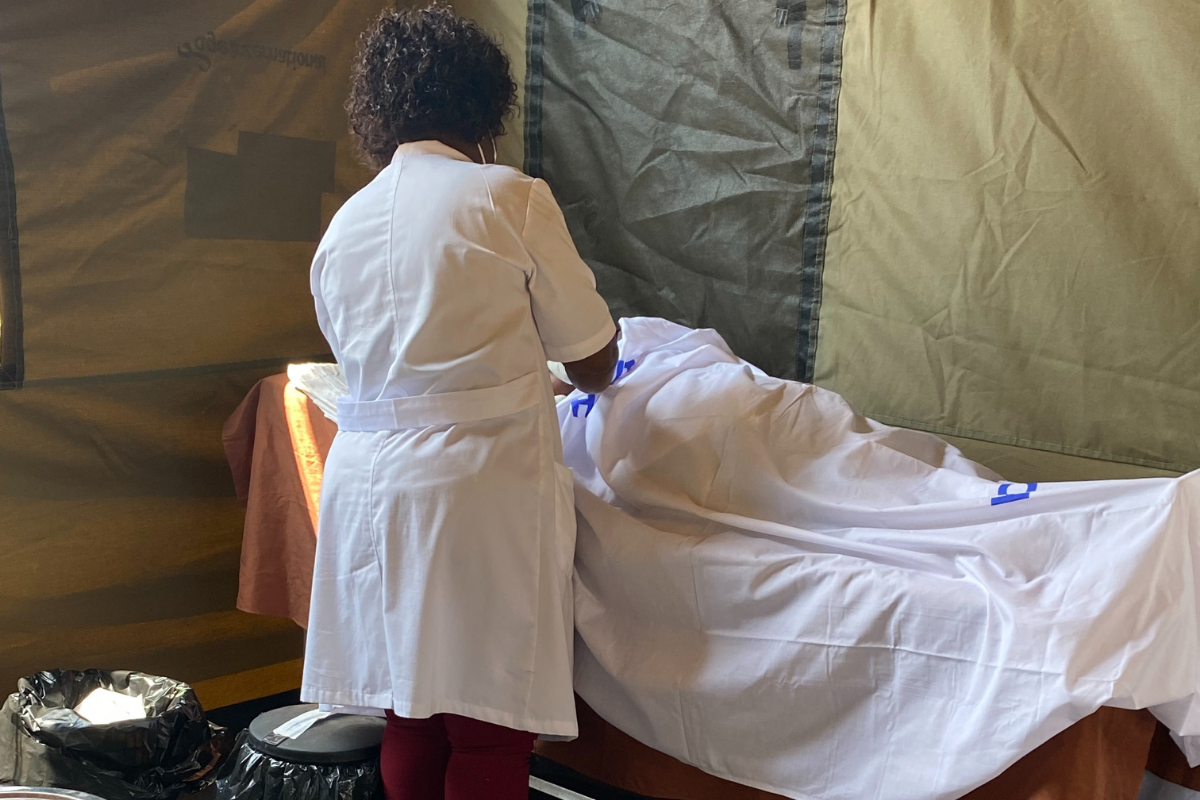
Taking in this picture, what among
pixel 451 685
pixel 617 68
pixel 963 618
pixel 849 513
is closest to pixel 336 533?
pixel 451 685

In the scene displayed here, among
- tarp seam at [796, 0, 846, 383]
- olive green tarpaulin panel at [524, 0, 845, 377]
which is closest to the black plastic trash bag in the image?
olive green tarpaulin panel at [524, 0, 845, 377]

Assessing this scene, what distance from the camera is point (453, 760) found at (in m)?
1.37

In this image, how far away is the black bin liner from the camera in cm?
149

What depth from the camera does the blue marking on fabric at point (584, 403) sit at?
5.45ft

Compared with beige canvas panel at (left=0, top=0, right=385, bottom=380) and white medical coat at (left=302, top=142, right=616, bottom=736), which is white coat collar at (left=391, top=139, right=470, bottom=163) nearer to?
white medical coat at (left=302, top=142, right=616, bottom=736)

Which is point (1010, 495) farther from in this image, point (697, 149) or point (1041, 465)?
point (697, 149)

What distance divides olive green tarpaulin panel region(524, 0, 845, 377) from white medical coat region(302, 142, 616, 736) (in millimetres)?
→ 749

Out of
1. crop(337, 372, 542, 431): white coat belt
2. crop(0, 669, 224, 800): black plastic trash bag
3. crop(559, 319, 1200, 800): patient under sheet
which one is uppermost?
crop(337, 372, 542, 431): white coat belt

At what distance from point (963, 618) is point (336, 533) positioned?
2.78 ft

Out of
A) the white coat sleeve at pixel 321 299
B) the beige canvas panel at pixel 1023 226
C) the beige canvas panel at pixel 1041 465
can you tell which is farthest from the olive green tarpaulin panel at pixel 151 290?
the beige canvas panel at pixel 1041 465

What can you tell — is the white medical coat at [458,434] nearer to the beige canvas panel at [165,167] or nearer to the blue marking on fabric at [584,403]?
the blue marking on fabric at [584,403]

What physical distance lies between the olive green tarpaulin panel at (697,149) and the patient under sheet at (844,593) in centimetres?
45

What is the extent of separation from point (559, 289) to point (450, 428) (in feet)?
0.78

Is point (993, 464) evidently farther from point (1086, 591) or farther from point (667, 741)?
point (667, 741)
